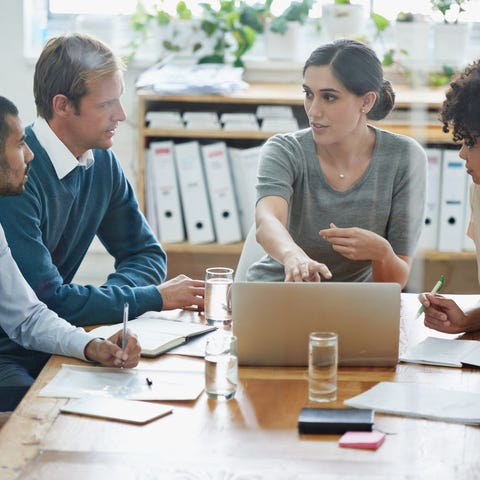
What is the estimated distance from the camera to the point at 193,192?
3.31 meters

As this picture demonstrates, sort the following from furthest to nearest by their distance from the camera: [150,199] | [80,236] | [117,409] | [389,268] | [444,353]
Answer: [150,199] → [80,236] → [389,268] → [444,353] → [117,409]

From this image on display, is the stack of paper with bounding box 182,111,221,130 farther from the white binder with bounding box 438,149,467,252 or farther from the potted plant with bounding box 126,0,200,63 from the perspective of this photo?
the white binder with bounding box 438,149,467,252

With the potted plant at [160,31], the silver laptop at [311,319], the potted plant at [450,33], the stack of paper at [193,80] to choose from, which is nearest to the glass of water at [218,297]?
the silver laptop at [311,319]

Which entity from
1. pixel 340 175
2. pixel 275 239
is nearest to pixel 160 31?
pixel 340 175

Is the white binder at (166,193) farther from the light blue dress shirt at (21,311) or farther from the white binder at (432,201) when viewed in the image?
the light blue dress shirt at (21,311)

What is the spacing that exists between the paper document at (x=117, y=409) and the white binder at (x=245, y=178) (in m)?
1.89

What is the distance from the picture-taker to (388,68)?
3459mm

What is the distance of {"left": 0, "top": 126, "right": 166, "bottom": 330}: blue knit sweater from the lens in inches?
72.2

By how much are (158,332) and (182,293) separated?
0.63ft

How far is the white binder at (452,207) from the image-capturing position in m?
3.28

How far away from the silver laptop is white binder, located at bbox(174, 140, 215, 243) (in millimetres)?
1753

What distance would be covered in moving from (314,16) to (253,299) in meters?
2.20

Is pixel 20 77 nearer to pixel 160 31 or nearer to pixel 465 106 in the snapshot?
pixel 160 31

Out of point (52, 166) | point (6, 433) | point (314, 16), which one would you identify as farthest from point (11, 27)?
point (6, 433)
